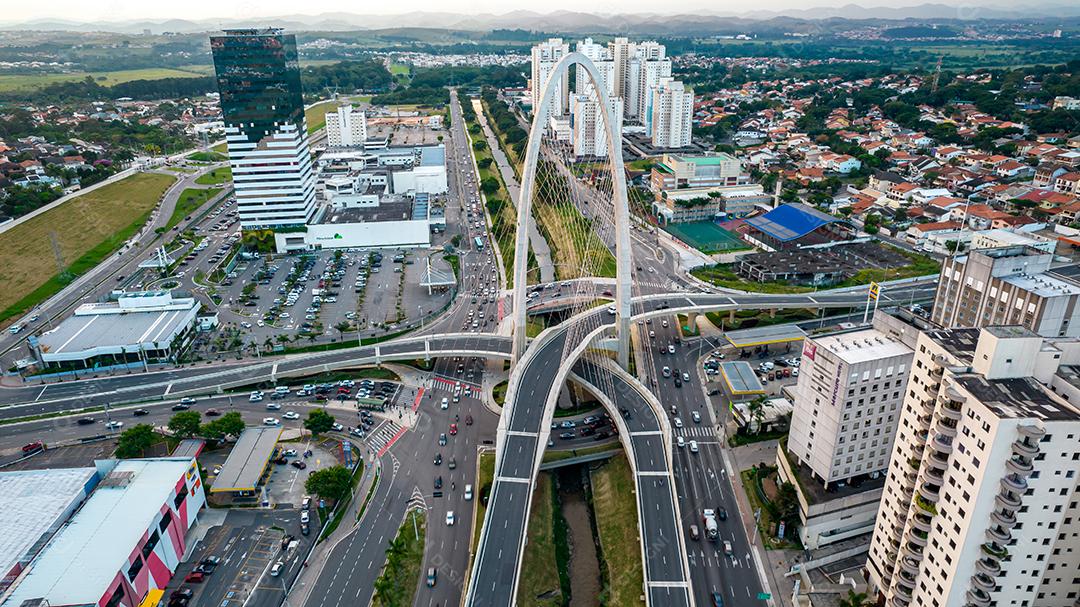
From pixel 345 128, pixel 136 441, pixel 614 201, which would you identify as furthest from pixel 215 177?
pixel 614 201

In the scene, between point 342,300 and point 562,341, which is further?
point 342,300

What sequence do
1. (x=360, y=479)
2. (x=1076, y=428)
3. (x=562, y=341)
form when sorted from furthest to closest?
(x=562, y=341) → (x=360, y=479) → (x=1076, y=428)

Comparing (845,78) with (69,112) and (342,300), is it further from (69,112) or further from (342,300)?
(69,112)

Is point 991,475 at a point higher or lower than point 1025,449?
lower

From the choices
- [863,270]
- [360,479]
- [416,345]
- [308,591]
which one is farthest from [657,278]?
[308,591]

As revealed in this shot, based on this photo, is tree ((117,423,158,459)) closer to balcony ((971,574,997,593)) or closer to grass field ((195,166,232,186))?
balcony ((971,574,997,593))

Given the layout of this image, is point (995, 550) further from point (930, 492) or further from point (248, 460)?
point (248, 460)
